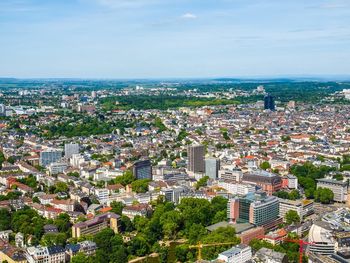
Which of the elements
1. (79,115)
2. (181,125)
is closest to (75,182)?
(181,125)

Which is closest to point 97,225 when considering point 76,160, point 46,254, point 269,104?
point 46,254

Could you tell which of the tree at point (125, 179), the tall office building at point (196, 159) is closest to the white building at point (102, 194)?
the tree at point (125, 179)

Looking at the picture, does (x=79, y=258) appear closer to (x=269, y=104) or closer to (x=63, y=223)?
(x=63, y=223)

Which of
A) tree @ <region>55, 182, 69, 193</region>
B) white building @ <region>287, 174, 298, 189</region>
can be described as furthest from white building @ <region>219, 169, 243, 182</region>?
tree @ <region>55, 182, 69, 193</region>

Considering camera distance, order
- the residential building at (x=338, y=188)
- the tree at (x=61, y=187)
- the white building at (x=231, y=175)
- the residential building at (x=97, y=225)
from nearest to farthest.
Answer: the residential building at (x=97, y=225), the residential building at (x=338, y=188), the tree at (x=61, y=187), the white building at (x=231, y=175)

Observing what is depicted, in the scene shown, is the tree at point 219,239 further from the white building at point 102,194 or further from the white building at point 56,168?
Result: the white building at point 56,168

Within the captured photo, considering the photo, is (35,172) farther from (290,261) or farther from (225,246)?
(290,261)

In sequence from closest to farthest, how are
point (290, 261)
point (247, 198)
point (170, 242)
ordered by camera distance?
point (290, 261), point (170, 242), point (247, 198)
